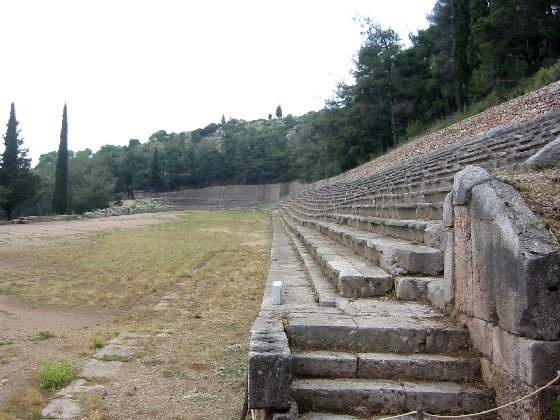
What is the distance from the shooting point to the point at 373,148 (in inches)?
1795

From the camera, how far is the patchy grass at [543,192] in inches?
131

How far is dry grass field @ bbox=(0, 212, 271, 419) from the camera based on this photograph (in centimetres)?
463

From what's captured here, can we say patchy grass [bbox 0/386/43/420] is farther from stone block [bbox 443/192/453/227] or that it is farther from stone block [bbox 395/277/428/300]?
stone block [bbox 443/192/453/227]

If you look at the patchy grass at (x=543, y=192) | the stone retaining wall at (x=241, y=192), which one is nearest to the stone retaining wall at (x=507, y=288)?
the patchy grass at (x=543, y=192)

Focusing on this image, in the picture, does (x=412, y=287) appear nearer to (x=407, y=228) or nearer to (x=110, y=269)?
(x=407, y=228)

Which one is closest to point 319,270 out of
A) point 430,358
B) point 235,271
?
point 430,358

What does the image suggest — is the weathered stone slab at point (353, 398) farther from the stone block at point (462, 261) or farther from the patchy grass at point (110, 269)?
the patchy grass at point (110, 269)

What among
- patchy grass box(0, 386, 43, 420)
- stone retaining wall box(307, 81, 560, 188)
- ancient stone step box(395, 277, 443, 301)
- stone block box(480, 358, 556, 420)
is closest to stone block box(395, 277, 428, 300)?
ancient stone step box(395, 277, 443, 301)

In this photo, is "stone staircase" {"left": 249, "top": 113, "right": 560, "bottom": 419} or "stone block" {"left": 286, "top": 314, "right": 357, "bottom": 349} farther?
"stone block" {"left": 286, "top": 314, "right": 357, "bottom": 349}

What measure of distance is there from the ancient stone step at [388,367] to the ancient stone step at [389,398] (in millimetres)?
127

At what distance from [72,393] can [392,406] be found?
3087 millimetres

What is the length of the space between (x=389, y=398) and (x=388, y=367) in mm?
281

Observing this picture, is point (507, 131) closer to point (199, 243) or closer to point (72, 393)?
point (199, 243)

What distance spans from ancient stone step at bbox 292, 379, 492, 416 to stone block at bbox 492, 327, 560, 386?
389 millimetres
